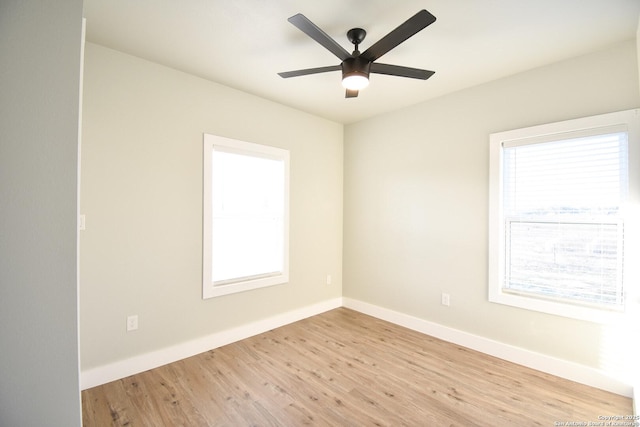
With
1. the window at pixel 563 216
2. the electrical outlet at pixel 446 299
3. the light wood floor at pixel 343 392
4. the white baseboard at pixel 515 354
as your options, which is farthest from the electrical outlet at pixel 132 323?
the window at pixel 563 216

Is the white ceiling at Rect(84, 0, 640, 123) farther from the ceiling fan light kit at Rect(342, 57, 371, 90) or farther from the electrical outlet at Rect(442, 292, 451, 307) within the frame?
the electrical outlet at Rect(442, 292, 451, 307)

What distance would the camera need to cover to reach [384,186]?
3672 mm

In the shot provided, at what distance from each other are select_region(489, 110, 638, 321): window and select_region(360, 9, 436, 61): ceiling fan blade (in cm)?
166

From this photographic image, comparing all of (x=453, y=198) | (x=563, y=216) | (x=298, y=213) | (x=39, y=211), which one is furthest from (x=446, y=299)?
(x=39, y=211)

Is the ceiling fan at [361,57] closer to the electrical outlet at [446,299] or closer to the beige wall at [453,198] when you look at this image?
the beige wall at [453,198]

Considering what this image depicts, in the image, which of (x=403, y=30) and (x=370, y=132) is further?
(x=370, y=132)

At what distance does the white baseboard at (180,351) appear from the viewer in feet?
7.14

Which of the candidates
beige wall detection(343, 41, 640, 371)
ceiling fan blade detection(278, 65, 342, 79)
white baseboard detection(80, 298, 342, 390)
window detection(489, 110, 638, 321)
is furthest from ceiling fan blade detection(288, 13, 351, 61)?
white baseboard detection(80, 298, 342, 390)

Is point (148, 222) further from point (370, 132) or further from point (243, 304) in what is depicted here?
point (370, 132)

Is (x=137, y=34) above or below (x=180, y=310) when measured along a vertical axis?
above

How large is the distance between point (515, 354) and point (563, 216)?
1313 mm

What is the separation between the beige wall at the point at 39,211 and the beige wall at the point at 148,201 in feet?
4.65

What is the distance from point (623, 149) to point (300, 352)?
317 cm

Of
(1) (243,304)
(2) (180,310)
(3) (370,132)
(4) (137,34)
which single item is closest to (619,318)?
(3) (370,132)
